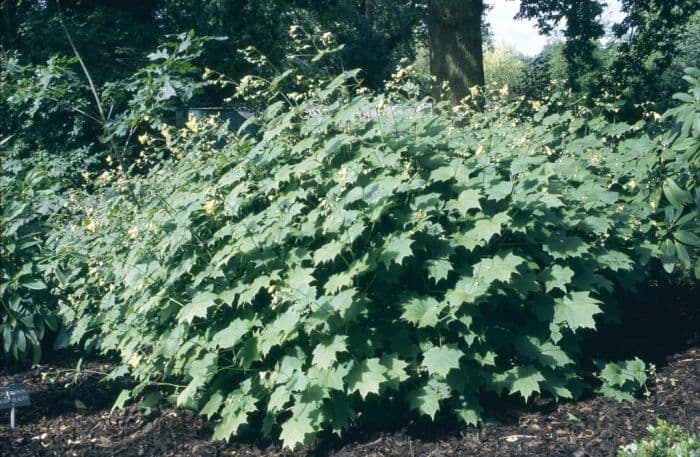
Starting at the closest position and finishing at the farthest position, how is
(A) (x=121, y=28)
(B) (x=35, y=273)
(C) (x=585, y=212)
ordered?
(C) (x=585, y=212), (B) (x=35, y=273), (A) (x=121, y=28)

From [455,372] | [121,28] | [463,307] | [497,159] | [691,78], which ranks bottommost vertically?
[455,372]

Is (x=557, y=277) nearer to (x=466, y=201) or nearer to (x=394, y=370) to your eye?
(x=466, y=201)

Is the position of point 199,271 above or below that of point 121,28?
below

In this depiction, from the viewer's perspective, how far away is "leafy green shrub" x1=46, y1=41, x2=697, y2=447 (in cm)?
336

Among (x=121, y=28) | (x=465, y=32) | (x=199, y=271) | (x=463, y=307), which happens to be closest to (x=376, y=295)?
(x=463, y=307)

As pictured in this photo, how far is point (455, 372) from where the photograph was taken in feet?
11.5

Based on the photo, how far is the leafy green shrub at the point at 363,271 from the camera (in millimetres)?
3359

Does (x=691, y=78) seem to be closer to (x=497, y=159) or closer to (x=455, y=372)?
(x=497, y=159)

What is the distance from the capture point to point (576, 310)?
11.7 feet

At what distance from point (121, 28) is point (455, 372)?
1265cm

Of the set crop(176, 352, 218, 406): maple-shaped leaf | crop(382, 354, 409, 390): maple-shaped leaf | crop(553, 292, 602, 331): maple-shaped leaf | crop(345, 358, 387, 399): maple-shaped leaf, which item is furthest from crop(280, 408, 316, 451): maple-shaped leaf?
crop(553, 292, 602, 331): maple-shaped leaf

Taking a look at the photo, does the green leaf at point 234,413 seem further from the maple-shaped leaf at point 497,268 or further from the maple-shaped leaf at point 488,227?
the maple-shaped leaf at point 488,227

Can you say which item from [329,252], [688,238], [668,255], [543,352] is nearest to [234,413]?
[329,252]

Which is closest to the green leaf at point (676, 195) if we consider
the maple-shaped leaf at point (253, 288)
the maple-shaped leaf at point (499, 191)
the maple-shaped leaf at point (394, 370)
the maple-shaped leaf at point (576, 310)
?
the maple-shaped leaf at point (576, 310)
